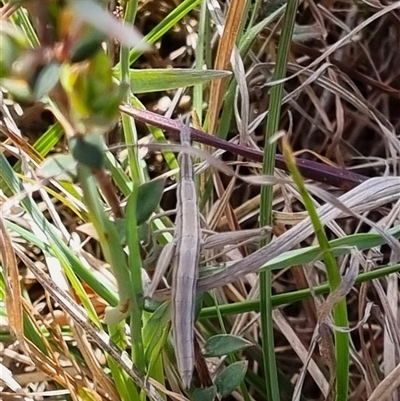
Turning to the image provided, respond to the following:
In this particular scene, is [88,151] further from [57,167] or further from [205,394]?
[205,394]

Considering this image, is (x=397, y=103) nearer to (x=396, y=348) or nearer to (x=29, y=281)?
(x=396, y=348)

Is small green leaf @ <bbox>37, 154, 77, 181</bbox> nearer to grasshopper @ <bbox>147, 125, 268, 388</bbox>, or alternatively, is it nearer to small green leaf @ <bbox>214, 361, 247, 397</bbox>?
grasshopper @ <bbox>147, 125, 268, 388</bbox>

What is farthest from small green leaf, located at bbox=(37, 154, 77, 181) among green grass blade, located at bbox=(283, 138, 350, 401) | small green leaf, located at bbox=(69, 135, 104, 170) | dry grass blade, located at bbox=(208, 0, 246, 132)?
dry grass blade, located at bbox=(208, 0, 246, 132)

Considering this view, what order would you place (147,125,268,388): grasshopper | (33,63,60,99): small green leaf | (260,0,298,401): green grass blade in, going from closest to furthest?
(33,63,60,99): small green leaf, (147,125,268,388): grasshopper, (260,0,298,401): green grass blade

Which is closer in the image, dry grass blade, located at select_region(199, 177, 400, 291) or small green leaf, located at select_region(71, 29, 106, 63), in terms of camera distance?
small green leaf, located at select_region(71, 29, 106, 63)

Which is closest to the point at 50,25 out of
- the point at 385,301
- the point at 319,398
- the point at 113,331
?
the point at 113,331

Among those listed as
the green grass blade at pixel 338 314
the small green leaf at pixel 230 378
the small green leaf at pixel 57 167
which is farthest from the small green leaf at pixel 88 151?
the small green leaf at pixel 230 378

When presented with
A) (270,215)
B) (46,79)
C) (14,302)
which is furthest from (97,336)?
(46,79)
